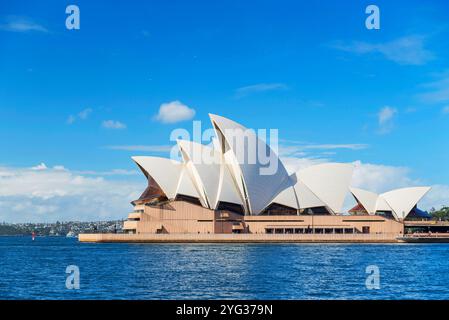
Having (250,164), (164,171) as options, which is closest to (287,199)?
(250,164)

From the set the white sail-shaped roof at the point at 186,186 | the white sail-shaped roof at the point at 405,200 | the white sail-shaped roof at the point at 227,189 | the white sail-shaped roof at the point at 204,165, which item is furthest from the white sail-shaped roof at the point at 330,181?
the white sail-shaped roof at the point at 186,186

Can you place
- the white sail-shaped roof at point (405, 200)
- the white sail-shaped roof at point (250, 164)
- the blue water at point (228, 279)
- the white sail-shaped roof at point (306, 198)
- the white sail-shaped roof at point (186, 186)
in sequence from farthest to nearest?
the white sail-shaped roof at point (405, 200) < the white sail-shaped roof at point (306, 198) < the white sail-shaped roof at point (186, 186) < the white sail-shaped roof at point (250, 164) < the blue water at point (228, 279)

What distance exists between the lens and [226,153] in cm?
7762

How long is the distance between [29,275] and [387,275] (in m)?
21.2

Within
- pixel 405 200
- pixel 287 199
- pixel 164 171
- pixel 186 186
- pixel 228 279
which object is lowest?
pixel 228 279

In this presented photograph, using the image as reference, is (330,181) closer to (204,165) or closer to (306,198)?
(306,198)

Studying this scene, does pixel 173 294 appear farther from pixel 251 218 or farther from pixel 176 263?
pixel 251 218

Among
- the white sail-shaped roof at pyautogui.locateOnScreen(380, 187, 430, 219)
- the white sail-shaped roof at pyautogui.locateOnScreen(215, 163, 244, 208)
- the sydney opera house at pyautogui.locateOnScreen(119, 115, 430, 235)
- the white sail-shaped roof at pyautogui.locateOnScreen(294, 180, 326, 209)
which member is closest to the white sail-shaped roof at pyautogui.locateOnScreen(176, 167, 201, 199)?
the sydney opera house at pyautogui.locateOnScreen(119, 115, 430, 235)

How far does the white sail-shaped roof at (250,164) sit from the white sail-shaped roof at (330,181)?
4.43 meters

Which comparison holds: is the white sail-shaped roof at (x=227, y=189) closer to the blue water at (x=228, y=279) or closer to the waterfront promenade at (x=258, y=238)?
the waterfront promenade at (x=258, y=238)

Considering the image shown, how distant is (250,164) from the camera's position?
7794 centimetres

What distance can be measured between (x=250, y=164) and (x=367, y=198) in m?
21.0

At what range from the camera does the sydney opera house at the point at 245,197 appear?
78.3 meters
